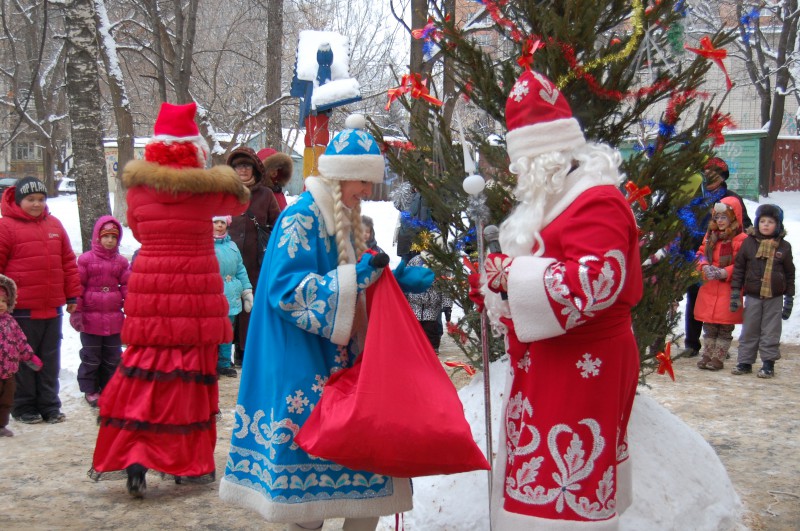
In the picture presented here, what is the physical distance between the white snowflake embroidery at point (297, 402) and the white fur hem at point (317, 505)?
34 centimetres

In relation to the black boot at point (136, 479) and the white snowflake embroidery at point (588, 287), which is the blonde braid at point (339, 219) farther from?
the black boot at point (136, 479)

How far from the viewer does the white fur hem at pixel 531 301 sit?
2.82 metres

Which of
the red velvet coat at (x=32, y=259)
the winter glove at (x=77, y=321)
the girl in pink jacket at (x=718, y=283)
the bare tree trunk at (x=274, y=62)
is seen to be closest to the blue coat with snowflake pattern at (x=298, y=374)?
the red velvet coat at (x=32, y=259)

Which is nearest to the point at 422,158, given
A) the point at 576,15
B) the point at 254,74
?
the point at 576,15

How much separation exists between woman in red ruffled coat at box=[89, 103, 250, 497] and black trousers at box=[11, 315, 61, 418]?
2029 mm

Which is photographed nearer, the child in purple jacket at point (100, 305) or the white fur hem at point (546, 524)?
the white fur hem at point (546, 524)

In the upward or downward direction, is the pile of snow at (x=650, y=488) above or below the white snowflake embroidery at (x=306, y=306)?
below

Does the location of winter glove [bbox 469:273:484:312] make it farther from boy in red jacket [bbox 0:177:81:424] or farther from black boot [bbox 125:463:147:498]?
boy in red jacket [bbox 0:177:81:424]

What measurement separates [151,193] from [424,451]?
8.30 ft

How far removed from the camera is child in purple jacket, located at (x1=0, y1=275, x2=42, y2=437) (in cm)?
589

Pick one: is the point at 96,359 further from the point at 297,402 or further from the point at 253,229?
the point at 297,402

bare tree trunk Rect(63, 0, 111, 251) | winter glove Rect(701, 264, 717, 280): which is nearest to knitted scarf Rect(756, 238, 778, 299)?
winter glove Rect(701, 264, 717, 280)

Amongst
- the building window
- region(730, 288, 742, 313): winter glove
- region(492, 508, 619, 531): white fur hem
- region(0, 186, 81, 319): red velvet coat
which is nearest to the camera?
region(492, 508, 619, 531): white fur hem

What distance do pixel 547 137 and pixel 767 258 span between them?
6153 mm
